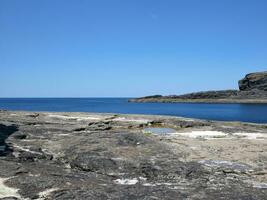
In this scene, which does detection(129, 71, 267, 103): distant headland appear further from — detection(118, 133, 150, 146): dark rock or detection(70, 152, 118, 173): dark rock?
detection(70, 152, 118, 173): dark rock

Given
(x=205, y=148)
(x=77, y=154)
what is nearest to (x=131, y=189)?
(x=77, y=154)

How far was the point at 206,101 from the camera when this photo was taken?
17712cm

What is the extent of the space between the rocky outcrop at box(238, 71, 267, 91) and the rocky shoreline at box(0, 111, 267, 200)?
14482cm

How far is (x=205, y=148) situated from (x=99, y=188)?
7023 millimetres

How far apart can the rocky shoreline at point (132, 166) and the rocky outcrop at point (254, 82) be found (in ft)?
475

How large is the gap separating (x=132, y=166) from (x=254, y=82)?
157m

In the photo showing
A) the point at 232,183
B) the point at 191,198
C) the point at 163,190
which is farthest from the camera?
the point at 232,183

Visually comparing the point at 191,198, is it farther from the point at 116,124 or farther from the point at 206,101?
the point at 206,101

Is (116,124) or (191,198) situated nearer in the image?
(191,198)

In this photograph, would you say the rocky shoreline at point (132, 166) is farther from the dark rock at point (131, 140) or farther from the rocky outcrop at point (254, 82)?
the rocky outcrop at point (254, 82)

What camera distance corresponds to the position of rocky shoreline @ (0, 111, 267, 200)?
1068cm

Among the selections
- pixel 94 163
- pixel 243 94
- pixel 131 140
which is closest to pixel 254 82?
pixel 243 94

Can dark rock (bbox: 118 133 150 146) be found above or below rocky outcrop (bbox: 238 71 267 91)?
below

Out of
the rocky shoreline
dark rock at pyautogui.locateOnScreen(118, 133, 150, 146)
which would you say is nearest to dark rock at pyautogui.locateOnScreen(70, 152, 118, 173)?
the rocky shoreline
